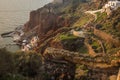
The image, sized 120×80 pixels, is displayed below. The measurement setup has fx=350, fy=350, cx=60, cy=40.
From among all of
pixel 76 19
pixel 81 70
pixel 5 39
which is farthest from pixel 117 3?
pixel 81 70

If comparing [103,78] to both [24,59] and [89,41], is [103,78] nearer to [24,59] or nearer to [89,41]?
[24,59]

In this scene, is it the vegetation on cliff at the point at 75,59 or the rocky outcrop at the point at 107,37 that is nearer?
the vegetation on cliff at the point at 75,59

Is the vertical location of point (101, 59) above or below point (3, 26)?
above

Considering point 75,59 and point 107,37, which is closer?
point 75,59

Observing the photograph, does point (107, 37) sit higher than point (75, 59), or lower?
higher

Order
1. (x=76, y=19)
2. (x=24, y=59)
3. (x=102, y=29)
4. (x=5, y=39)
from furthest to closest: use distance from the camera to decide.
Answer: (x=5, y=39), (x=76, y=19), (x=102, y=29), (x=24, y=59)

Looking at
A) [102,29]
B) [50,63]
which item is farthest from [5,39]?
[50,63]

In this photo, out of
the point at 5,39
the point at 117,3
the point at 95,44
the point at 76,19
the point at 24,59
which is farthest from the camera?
the point at 5,39

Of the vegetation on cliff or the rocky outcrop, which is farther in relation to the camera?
the rocky outcrop

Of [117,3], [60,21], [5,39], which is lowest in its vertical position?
[5,39]

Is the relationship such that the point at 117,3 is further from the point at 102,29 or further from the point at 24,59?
the point at 24,59

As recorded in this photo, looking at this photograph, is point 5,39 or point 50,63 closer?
point 50,63
